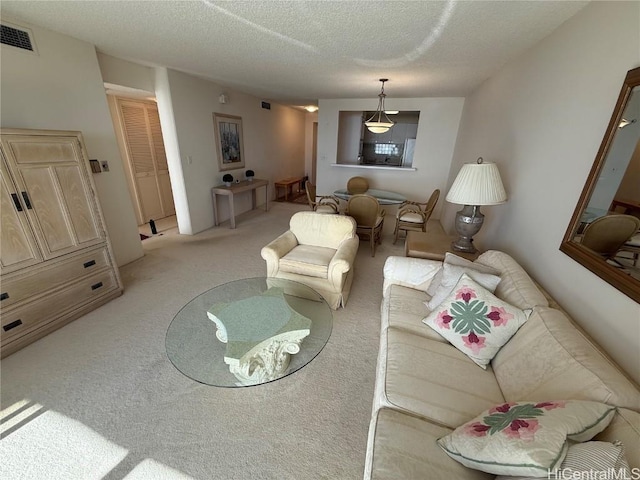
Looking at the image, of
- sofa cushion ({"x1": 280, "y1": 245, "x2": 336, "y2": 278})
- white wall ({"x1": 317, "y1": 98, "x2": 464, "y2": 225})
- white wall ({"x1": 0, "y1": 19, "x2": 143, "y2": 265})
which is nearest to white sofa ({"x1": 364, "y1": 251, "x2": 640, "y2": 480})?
sofa cushion ({"x1": 280, "y1": 245, "x2": 336, "y2": 278})

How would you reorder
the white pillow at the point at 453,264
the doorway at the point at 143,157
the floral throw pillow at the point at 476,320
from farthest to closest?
the doorway at the point at 143,157 < the white pillow at the point at 453,264 < the floral throw pillow at the point at 476,320

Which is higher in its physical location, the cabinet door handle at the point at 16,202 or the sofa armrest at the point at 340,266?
the cabinet door handle at the point at 16,202

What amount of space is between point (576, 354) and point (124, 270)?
386 centimetres

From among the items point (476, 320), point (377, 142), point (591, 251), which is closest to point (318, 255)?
point (476, 320)

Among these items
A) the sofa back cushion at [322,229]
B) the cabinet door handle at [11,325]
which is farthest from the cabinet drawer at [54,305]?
the sofa back cushion at [322,229]

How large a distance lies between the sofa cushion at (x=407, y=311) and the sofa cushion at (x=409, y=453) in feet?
1.82

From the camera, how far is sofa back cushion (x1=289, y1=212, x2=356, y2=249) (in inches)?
103

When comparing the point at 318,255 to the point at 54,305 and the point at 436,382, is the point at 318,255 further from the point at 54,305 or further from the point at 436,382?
the point at 54,305

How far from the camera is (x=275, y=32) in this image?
2.03m

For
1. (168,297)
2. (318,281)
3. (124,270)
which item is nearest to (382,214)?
(318,281)

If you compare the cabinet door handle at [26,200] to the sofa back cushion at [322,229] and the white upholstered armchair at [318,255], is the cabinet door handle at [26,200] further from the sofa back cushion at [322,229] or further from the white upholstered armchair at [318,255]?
the sofa back cushion at [322,229]

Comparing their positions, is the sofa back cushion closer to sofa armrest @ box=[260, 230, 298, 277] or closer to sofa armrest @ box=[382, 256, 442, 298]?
sofa armrest @ box=[260, 230, 298, 277]

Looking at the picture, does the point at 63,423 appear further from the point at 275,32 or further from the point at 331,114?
the point at 331,114

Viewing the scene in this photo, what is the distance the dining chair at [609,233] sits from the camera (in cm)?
110
